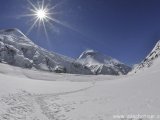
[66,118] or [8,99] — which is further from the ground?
[8,99]

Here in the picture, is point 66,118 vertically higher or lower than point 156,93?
lower

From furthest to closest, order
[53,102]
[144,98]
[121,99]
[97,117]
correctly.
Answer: [53,102], [121,99], [144,98], [97,117]

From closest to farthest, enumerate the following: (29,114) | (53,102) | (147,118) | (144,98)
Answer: (147,118) < (29,114) < (144,98) < (53,102)

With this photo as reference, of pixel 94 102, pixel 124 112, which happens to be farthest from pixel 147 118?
pixel 94 102

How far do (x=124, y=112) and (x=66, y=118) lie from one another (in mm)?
4628

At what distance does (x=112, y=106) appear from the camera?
21203 millimetres

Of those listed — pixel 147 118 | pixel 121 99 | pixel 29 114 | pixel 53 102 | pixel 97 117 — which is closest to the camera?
pixel 147 118

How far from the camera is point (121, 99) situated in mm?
23422

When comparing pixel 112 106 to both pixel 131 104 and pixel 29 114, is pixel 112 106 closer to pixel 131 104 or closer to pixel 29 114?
pixel 131 104

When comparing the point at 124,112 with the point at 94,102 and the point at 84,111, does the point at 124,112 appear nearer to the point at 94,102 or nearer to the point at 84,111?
the point at 84,111

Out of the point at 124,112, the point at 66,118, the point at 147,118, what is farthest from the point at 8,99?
the point at 147,118

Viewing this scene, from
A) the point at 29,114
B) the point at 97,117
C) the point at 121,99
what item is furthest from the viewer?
the point at 121,99

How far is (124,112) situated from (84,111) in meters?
3.77

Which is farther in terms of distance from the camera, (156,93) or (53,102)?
(53,102)
